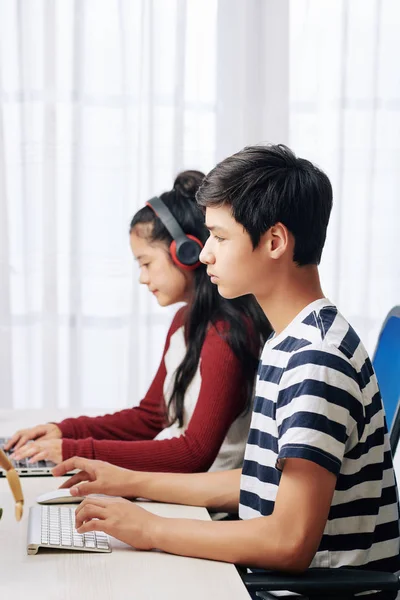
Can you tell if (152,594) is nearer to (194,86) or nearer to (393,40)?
(194,86)

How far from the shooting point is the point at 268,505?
1.11m

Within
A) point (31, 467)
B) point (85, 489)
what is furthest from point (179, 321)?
point (85, 489)

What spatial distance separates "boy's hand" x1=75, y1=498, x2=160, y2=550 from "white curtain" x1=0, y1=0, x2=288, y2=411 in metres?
1.77

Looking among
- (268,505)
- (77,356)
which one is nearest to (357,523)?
(268,505)

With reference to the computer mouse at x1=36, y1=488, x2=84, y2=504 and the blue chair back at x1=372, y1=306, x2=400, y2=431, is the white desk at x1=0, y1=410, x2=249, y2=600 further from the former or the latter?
the blue chair back at x1=372, y1=306, x2=400, y2=431

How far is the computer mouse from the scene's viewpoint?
120cm

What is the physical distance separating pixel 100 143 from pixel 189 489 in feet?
5.73

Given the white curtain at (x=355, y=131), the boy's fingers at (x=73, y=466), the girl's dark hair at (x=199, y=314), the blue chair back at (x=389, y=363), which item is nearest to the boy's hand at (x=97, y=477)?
the boy's fingers at (x=73, y=466)

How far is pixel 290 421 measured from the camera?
0.99 metres

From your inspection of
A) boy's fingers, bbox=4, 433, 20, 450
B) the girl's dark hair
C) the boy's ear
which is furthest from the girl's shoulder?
the boy's ear

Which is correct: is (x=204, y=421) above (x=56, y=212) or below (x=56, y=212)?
below

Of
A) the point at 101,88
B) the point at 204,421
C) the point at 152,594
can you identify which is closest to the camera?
the point at 152,594

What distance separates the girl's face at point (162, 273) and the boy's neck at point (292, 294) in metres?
0.52

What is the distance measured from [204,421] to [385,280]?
5.46ft
